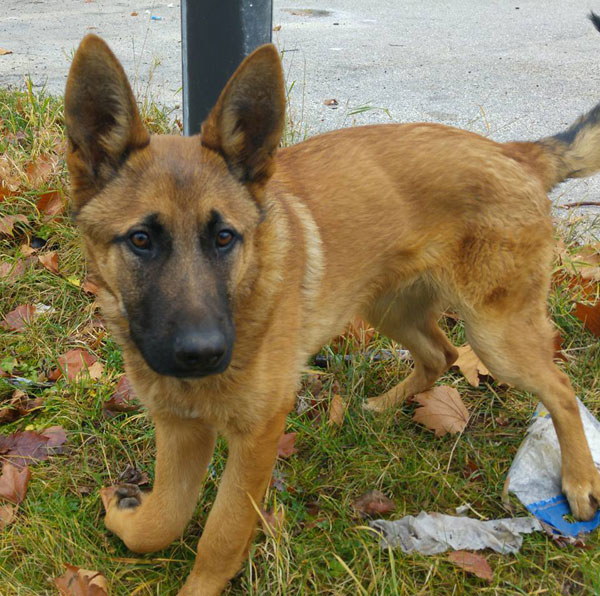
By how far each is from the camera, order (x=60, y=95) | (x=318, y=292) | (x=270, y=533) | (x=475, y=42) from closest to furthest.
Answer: (x=270, y=533)
(x=318, y=292)
(x=60, y=95)
(x=475, y=42)

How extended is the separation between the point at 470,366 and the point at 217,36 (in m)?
2.14

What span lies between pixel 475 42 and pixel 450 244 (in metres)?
6.68

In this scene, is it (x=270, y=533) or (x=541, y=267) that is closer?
(x=270, y=533)

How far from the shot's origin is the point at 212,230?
223 cm

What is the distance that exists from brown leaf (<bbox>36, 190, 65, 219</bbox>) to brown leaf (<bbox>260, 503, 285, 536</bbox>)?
8.62 feet

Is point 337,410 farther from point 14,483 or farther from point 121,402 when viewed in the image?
point 14,483

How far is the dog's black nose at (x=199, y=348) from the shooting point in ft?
6.64

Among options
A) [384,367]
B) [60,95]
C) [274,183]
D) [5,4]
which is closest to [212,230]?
[274,183]

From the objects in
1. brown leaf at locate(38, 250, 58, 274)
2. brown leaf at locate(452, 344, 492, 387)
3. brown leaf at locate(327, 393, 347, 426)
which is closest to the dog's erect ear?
brown leaf at locate(327, 393, 347, 426)

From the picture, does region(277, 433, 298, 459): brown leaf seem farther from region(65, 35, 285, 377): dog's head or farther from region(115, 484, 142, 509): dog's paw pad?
region(65, 35, 285, 377): dog's head

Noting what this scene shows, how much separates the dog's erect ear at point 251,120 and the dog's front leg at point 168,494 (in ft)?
3.25

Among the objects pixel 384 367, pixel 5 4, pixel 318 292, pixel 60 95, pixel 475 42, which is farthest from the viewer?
pixel 5 4

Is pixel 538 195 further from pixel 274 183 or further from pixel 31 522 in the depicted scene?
pixel 31 522

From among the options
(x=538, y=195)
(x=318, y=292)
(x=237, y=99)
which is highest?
(x=237, y=99)
